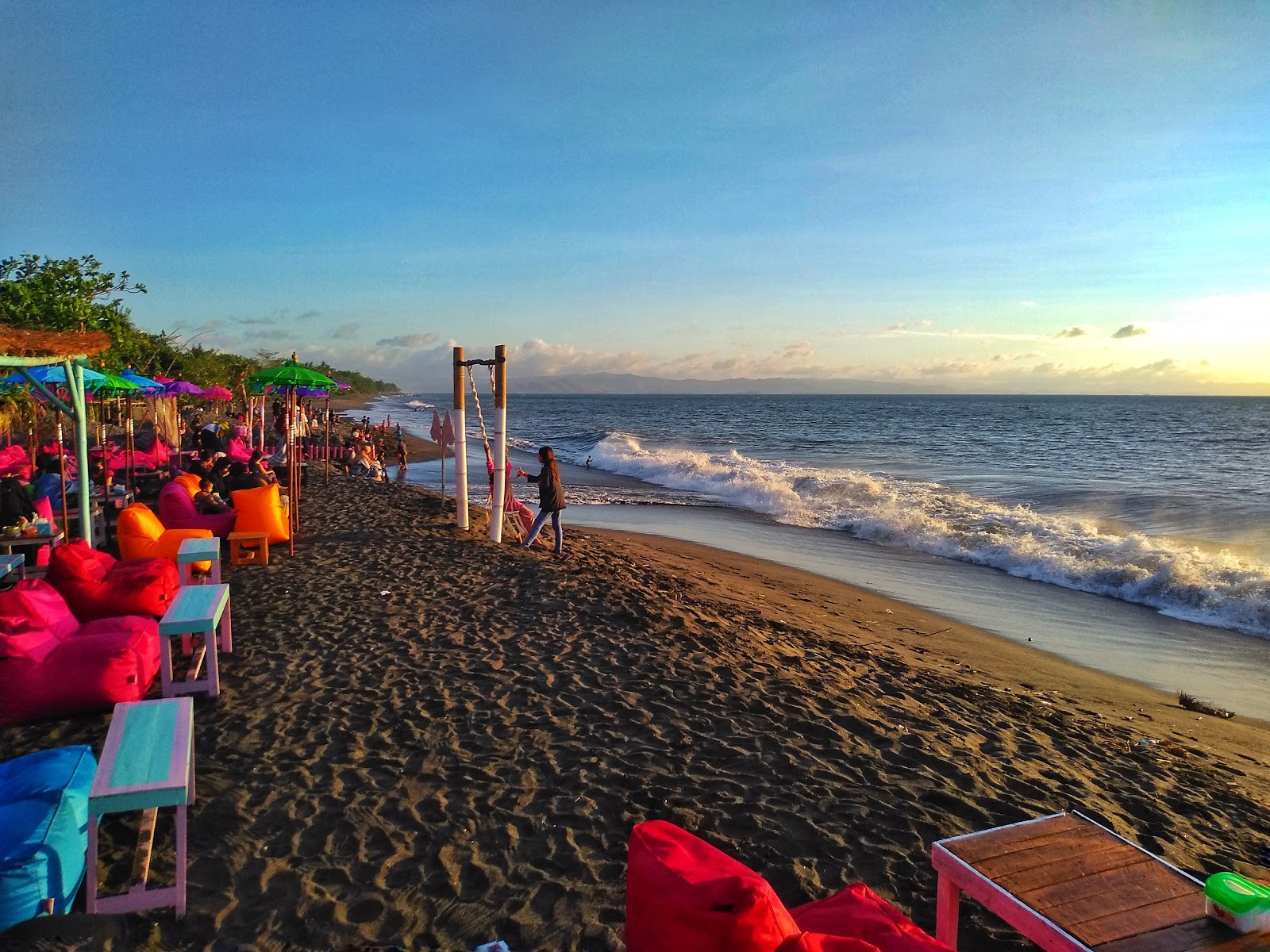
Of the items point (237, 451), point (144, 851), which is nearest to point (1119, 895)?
point (144, 851)

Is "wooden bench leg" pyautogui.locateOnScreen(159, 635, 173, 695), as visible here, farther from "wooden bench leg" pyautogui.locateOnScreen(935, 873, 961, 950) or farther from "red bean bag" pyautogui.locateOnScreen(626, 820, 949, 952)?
"wooden bench leg" pyautogui.locateOnScreen(935, 873, 961, 950)

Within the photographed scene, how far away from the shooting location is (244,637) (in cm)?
682

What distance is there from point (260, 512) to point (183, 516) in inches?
40.7

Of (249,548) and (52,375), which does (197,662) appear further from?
(52,375)

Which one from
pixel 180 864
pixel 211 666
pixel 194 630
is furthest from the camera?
pixel 211 666

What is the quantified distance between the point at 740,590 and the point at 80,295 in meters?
16.6

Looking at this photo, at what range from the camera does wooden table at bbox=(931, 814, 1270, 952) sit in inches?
93.0

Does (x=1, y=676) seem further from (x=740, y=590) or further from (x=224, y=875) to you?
(x=740, y=590)

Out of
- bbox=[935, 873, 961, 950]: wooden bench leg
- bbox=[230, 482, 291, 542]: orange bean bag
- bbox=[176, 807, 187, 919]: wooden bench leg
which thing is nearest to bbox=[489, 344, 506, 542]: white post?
bbox=[230, 482, 291, 542]: orange bean bag

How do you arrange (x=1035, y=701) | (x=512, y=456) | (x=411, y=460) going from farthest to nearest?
(x=512, y=456) < (x=411, y=460) < (x=1035, y=701)

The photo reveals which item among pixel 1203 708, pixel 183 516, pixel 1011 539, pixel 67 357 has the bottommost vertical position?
pixel 1203 708

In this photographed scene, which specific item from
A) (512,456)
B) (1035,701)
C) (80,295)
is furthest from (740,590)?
(512,456)

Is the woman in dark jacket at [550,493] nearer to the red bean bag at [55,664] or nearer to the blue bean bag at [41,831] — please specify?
the red bean bag at [55,664]

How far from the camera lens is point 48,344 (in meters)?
6.52
